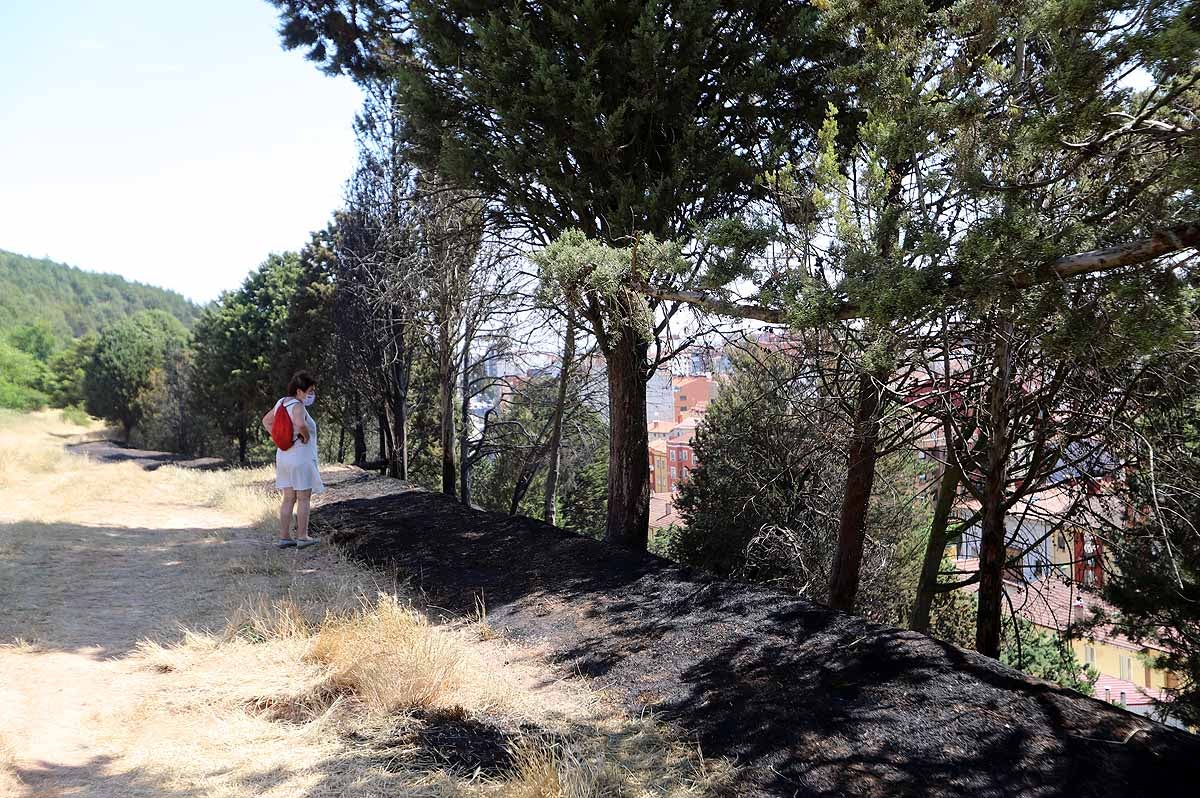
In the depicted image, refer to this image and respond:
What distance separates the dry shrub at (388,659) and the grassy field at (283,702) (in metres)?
0.01

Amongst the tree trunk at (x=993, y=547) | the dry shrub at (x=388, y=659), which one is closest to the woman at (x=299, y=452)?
the dry shrub at (x=388, y=659)

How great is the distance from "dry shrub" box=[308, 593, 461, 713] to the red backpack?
3400 mm

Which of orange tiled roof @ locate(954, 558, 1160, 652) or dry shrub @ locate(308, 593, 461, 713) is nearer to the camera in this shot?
dry shrub @ locate(308, 593, 461, 713)

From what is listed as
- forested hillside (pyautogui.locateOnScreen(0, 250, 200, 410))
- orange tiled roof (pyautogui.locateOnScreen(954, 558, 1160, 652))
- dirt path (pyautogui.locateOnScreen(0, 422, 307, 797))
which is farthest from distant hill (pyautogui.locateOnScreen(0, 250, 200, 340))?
orange tiled roof (pyautogui.locateOnScreen(954, 558, 1160, 652))

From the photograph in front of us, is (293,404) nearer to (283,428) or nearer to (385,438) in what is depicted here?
(283,428)

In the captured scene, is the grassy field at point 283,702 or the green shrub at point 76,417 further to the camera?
the green shrub at point 76,417

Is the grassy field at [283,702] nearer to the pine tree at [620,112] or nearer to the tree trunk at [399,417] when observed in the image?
the pine tree at [620,112]

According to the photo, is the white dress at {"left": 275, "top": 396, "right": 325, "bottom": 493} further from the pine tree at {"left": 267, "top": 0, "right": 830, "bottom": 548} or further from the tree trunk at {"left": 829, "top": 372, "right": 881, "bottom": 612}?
the tree trunk at {"left": 829, "top": 372, "right": 881, "bottom": 612}

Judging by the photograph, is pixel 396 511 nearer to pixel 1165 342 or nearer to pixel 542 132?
pixel 542 132

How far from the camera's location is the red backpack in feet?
26.2

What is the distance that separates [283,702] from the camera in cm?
416

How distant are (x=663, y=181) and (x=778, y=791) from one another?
538cm

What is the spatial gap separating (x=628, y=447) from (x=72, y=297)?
14722 centimetres

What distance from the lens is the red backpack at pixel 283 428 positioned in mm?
7977
